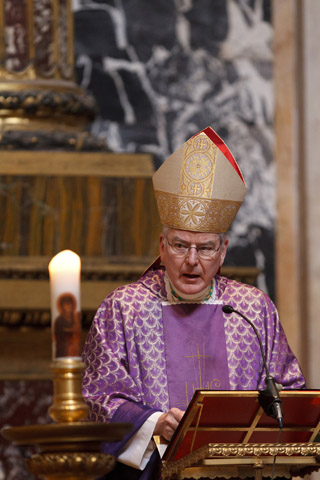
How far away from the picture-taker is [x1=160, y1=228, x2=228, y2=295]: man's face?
4793mm

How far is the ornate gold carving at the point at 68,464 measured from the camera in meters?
3.26

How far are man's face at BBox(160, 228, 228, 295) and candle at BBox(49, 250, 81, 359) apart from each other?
4.61 ft

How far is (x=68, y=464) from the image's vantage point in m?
3.26

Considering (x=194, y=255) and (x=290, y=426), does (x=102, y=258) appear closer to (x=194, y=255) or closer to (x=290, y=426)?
(x=194, y=255)

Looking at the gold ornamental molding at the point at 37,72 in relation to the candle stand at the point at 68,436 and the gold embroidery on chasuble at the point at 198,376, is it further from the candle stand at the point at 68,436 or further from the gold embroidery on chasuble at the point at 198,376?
the candle stand at the point at 68,436

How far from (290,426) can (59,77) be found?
3.60 m

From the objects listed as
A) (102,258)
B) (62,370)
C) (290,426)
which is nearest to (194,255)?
(290,426)

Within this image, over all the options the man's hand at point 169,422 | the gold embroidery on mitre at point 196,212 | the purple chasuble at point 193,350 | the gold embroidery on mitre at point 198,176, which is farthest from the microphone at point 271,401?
the gold embroidery on mitre at point 198,176

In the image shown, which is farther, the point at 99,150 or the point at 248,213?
the point at 248,213

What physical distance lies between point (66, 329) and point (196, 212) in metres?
1.61

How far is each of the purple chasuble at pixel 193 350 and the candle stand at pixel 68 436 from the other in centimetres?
Result: 150

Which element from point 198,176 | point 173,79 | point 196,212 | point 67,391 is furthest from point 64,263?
point 173,79

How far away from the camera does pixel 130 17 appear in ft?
26.3

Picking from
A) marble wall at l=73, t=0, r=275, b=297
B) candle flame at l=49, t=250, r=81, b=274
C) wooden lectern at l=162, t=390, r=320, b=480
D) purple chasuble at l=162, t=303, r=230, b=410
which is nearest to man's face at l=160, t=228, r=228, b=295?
purple chasuble at l=162, t=303, r=230, b=410
